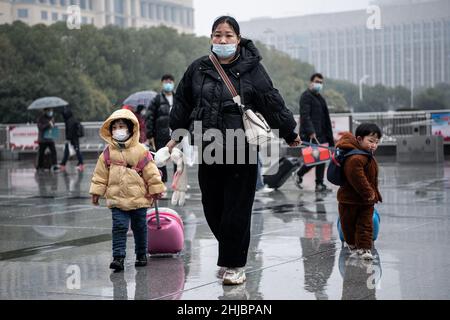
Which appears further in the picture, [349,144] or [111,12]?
[111,12]

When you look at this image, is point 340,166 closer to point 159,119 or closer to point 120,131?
point 120,131

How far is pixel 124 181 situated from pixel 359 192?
198 cm

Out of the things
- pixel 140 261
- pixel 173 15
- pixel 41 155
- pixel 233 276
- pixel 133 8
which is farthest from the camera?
pixel 173 15

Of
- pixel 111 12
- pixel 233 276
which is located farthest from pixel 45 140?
pixel 111 12

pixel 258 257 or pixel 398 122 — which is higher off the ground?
pixel 398 122

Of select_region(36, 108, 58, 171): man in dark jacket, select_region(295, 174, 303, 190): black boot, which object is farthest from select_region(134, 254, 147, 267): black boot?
select_region(36, 108, 58, 171): man in dark jacket

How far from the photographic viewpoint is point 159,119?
512 inches

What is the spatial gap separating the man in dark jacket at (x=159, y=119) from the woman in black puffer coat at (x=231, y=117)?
643cm

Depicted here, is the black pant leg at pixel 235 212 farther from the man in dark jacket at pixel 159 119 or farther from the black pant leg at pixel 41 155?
the black pant leg at pixel 41 155

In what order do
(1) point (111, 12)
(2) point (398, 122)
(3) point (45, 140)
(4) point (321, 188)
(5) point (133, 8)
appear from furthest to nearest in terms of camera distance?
(5) point (133, 8)
(1) point (111, 12)
(2) point (398, 122)
(3) point (45, 140)
(4) point (321, 188)

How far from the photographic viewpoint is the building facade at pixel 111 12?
246 feet

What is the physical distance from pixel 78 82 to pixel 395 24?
4923 centimetres

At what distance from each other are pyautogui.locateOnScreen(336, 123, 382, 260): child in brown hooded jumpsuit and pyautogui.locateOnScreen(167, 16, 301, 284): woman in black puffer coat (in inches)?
45.3
